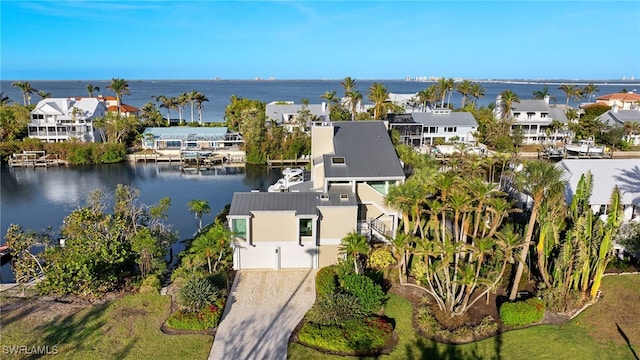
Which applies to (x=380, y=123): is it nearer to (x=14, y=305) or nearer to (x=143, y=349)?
(x=143, y=349)

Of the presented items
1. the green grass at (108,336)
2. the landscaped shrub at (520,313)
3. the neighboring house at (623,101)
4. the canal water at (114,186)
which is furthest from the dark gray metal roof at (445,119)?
the green grass at (108,336)

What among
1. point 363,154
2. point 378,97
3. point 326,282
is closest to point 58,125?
point 378,97

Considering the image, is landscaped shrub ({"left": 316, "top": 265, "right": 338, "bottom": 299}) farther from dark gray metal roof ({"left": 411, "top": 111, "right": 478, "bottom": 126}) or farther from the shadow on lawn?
dark gray metal roof ({"left": 411, "top": 111, "right": 478, "bottom": 126})

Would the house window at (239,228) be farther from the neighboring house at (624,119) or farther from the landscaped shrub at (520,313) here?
the neighboring house at (624,119)

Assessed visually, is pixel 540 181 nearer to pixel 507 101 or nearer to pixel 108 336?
pixel 108 336

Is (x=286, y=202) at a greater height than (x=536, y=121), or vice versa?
(x=536, y=121)

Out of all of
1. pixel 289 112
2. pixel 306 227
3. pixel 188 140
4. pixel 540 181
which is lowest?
pixel 306 227

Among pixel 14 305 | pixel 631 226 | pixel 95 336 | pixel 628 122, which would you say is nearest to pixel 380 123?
pixel 631 226
